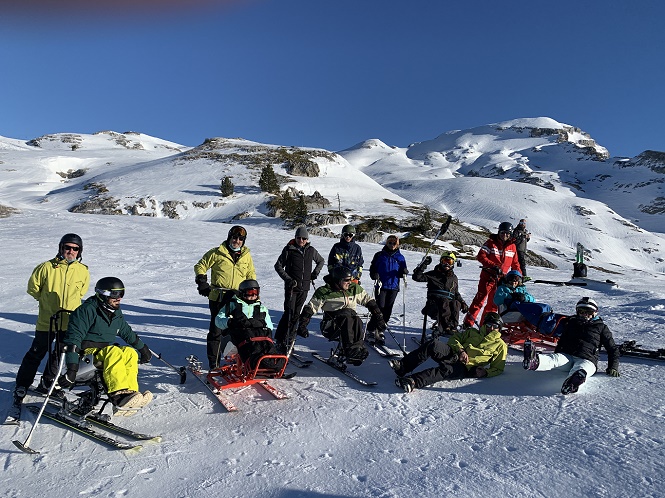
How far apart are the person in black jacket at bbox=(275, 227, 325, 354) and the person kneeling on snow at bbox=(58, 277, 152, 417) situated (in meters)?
2.88

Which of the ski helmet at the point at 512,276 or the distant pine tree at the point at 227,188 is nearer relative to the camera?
the ski helmet at the point at 512,276

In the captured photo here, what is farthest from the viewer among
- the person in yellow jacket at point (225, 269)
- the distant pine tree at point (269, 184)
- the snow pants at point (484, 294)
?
the distant pine tree at point (269, 184)

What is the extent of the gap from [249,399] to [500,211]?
8208cm

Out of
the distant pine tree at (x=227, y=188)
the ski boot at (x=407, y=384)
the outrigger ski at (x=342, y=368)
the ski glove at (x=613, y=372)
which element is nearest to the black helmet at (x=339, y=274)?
the outrigger ski at (x=342, y=368)

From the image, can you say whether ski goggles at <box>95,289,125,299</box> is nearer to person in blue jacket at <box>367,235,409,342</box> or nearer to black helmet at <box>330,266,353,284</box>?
black helmet at <box>330,266,353,284</box>

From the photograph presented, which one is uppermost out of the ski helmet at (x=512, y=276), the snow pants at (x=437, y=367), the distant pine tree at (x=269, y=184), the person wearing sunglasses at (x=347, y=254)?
the distant pine tree at (x=269, y=184)

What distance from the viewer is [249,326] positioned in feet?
19.2

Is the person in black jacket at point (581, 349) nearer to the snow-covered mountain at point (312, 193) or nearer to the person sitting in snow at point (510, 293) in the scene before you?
the person sitting in snow at point (510, 293)

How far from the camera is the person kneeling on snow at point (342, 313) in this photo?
643cm

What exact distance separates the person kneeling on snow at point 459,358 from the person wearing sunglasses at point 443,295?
4.73 feet

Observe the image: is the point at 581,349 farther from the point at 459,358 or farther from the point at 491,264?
the point at 491,264

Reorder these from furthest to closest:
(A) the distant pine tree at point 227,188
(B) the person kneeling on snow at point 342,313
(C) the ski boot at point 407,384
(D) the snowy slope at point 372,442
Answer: (A) the distant pine tree at point 227,188
(B) the person kneeling on snow at point 342,313
(C) the ski boot at point 407,384
(D) the snowy slope at point 372,442

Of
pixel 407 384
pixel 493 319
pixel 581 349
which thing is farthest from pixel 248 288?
pixel 581 349

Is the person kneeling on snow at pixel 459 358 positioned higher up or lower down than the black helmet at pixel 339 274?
lower down
